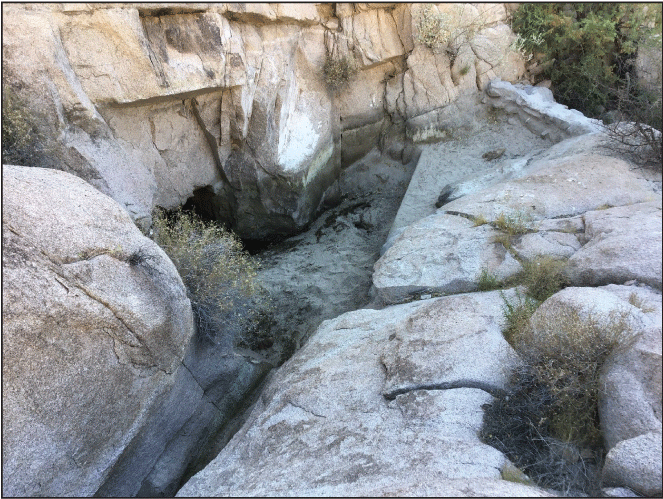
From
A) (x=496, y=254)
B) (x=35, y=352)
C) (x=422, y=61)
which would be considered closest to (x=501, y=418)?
(x=496, y=254)

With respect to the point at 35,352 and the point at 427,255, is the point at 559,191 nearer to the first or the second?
the point at 427,255

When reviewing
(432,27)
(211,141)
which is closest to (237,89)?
(211,141)

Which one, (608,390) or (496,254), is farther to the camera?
(496,254)

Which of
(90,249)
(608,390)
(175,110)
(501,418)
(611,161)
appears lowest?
(501,418)

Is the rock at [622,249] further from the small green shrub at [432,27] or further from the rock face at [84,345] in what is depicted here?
the small green shrub at [432,27]

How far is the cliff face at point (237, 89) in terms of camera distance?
4492mm

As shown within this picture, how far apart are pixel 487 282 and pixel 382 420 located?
1731mm

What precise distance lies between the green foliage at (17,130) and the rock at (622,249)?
4.62 m

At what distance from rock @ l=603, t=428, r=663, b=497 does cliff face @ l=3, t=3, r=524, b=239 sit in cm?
456

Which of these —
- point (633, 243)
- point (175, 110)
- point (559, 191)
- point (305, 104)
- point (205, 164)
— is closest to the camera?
point (633, 243)

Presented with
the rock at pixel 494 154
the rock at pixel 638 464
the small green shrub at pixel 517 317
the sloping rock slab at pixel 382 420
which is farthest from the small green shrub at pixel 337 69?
the rock at pixel 638 464

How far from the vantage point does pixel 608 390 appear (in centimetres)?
246

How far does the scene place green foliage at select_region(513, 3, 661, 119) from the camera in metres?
5.95

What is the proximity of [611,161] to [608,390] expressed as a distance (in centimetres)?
287
